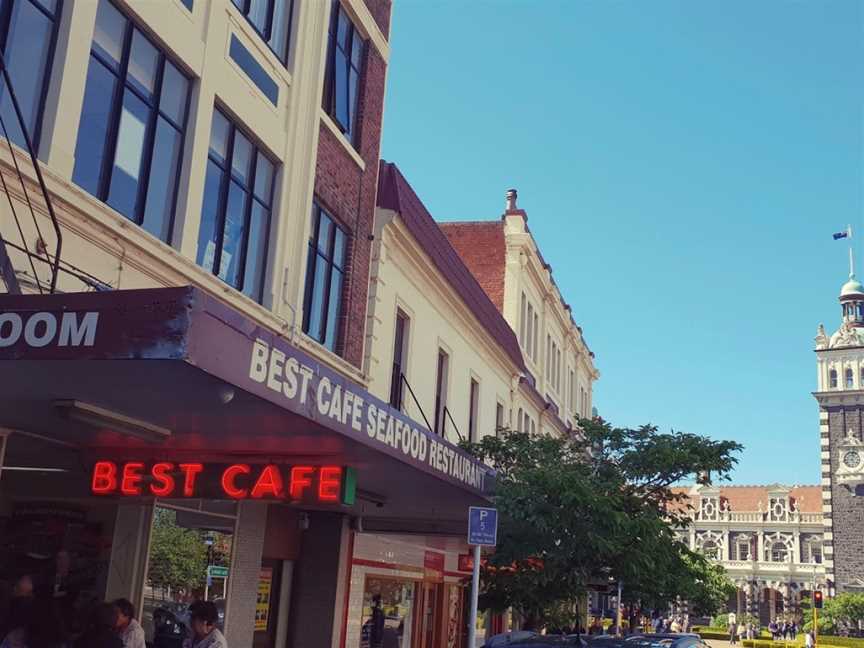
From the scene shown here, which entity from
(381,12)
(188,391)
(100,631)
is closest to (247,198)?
(188,391)

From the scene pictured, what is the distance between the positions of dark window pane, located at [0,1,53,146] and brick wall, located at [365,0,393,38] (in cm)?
897

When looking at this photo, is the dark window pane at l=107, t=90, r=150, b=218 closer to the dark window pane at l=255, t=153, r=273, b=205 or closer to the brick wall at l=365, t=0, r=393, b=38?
the dark window pane at l=255, t=153, r=273, b=205

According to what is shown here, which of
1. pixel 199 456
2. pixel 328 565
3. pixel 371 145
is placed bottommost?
pixel 328 565

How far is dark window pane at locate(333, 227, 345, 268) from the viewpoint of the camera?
15977mm

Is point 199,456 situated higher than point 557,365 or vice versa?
point 557,365

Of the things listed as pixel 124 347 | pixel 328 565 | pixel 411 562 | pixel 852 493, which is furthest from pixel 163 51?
pixel 852 493

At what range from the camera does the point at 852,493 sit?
85125 mm

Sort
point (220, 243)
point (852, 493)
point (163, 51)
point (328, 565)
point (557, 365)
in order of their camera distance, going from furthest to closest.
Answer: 1. point (852, 493)
2. point (557, 365)
3. point (328, 565)
4. point (220, 243)
5. point (163, 51)

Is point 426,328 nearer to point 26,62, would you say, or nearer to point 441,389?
point 441,389

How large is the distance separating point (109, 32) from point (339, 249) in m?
6.37

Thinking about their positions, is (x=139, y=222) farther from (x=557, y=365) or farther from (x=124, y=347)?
(x=557, y=365)

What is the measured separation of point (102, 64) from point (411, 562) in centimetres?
1295

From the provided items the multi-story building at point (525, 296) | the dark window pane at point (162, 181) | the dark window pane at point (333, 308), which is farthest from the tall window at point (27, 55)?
the multi-story building at point (525, 296)

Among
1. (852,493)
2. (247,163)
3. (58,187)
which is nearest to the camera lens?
(58,187)
